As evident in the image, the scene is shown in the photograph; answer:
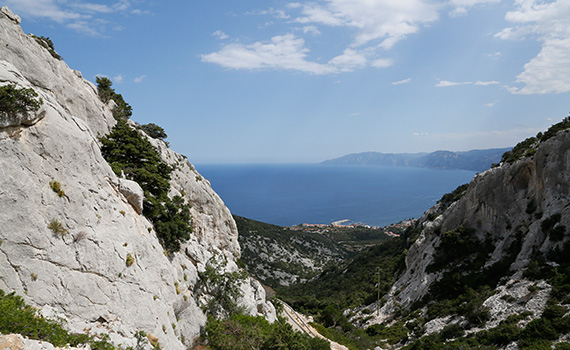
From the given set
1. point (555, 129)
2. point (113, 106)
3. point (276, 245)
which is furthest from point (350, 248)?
point (113, 106)

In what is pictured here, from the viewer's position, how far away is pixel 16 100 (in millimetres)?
11602

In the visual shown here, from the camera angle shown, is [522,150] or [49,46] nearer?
[49,46]

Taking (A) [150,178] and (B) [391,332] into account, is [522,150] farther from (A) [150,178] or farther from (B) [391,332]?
(A) [150,178]

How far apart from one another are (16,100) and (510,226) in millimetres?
41186

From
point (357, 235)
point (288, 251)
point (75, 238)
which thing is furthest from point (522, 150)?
point (357, 235)

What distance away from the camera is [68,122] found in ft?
48.5

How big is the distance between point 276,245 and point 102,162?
76680mm

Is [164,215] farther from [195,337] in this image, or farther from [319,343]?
[319,343]

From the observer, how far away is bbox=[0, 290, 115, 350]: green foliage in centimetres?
833

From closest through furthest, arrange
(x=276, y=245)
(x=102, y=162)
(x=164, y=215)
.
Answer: (x=102, y=162) → (x=164, y=215) → (x=276, y=245)

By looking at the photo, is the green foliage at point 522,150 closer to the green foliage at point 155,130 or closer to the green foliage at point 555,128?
the green foliage at point 555,128

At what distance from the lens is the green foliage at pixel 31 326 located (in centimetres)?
833

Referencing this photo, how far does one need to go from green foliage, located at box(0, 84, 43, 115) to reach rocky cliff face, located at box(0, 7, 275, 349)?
37cm

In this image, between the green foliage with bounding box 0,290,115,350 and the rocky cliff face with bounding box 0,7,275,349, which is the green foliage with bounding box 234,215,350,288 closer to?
the rocky cliff face with bounding box 0,7,275,349
